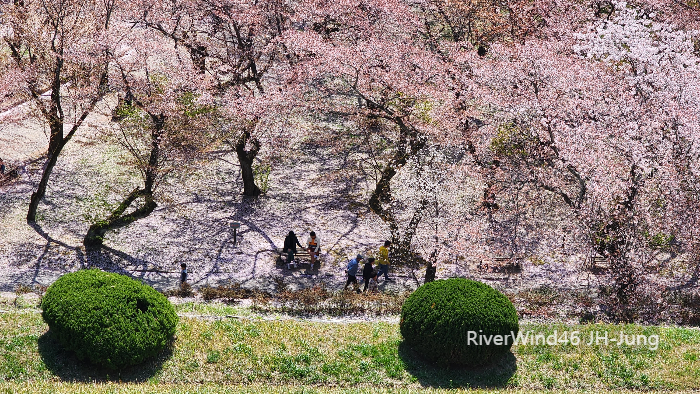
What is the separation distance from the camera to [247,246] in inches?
849

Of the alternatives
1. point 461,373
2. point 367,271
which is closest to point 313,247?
point 367,271

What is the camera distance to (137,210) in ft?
71.2

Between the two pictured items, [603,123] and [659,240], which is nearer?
[659,240]

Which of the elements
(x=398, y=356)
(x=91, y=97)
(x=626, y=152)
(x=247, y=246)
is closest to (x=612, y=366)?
(x=398, y=356)

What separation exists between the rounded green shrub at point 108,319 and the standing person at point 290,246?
258 inches

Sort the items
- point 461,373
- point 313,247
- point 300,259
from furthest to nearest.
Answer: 1. point 300,259
2. point 313,247
3. point 461,373

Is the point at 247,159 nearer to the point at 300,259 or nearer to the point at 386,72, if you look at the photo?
the point at 300,259

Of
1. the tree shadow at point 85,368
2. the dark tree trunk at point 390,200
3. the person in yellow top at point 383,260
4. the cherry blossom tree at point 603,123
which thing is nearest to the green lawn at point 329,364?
the tree shadow at point 85,368

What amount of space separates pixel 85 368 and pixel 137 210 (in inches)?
346

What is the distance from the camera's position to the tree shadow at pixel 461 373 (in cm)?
1366

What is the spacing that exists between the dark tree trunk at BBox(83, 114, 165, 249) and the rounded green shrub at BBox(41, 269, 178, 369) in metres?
6.93

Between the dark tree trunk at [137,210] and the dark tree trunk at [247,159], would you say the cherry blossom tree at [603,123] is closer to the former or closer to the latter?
the dark tree trunk at [247,159]

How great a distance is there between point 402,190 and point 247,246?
596cm

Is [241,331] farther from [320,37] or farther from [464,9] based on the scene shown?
[464,9]
